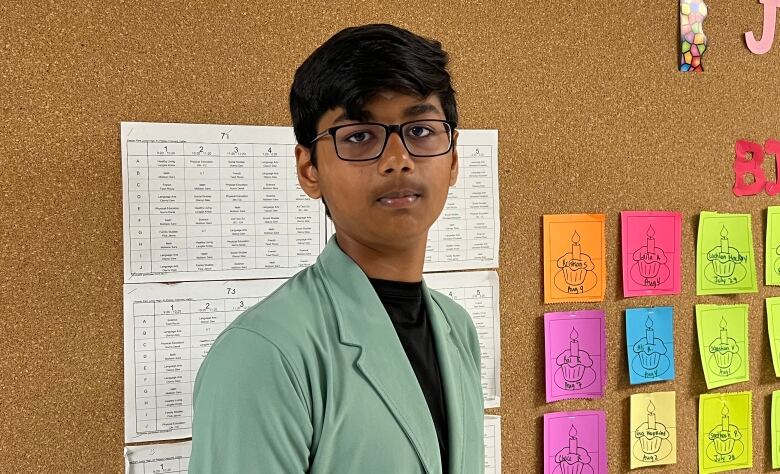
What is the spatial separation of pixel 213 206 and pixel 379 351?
355mm

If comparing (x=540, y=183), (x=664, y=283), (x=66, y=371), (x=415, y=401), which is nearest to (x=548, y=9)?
(x=540, y=183)

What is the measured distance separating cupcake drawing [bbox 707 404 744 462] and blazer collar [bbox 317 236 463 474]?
27.1 inches

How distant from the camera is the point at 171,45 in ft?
2.87

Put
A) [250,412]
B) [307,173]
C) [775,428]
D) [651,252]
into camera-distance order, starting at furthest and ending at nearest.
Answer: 1. [775,428]
2. [651,252]
3. [307,173]
4. [250,412]

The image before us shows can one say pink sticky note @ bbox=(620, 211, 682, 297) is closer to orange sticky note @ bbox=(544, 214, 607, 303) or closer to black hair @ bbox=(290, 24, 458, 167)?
orange sticky note @ bbox=(544, 214, 607, 303)

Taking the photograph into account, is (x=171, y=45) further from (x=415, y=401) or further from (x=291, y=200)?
(x=415, y=401)

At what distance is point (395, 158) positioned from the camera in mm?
619

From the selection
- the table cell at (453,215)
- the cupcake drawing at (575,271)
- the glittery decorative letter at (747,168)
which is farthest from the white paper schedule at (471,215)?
the glittery decorative letter at (747,168)

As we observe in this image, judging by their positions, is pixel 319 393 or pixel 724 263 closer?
pixel 319 393

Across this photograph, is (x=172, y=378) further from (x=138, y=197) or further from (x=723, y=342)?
(x=723, y=342)

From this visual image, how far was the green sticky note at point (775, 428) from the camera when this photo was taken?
1.24 meters

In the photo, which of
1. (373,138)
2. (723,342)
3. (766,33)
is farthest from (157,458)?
(766,33)

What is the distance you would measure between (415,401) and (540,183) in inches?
20.7

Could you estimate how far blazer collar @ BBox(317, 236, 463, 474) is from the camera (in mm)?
619
